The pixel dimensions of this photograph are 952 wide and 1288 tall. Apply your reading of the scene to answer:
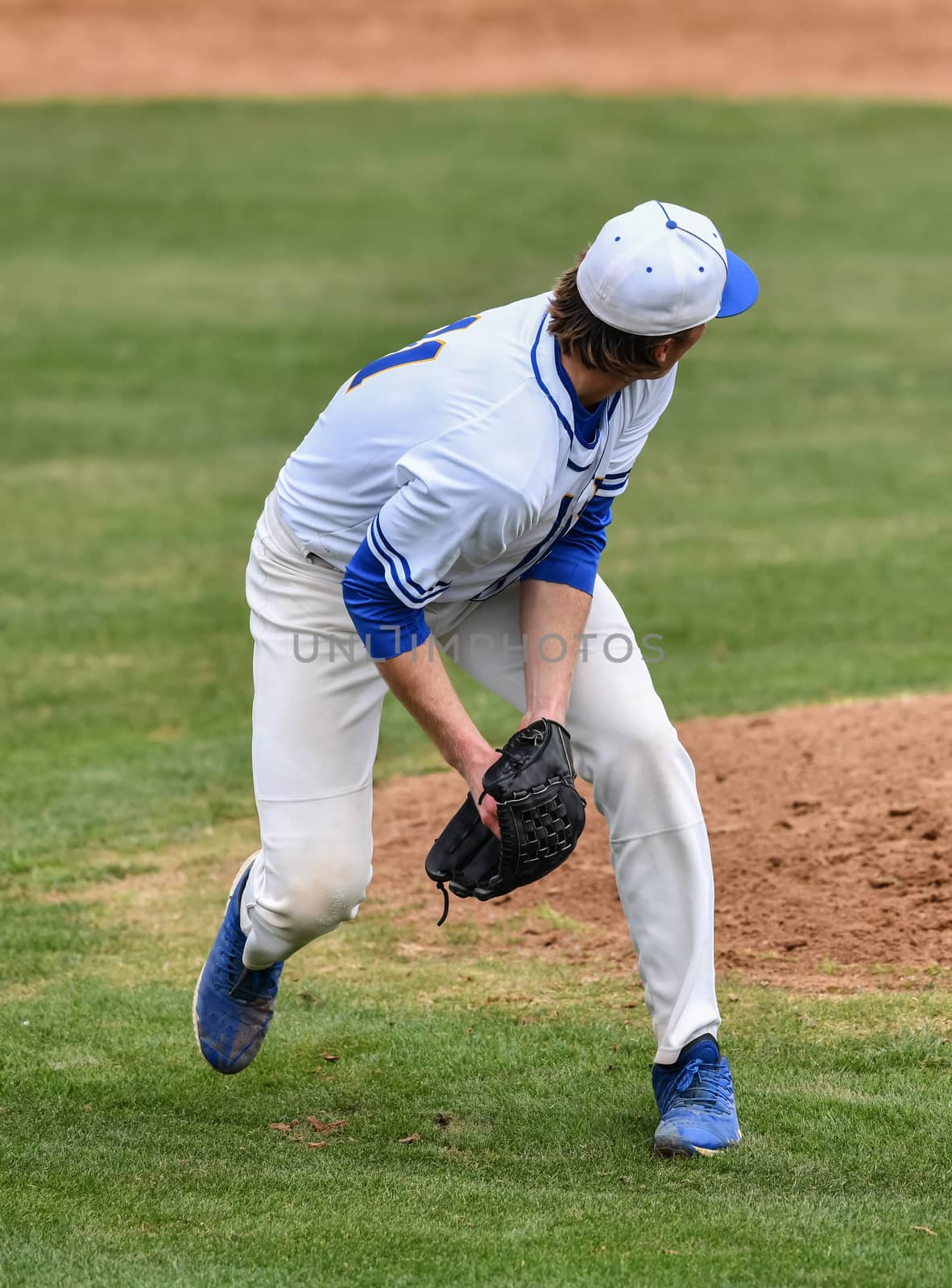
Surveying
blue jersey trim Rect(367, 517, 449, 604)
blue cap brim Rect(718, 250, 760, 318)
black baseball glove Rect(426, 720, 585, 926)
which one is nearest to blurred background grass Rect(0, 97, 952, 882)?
black baseball glove Rect(426, 720, 585, 926)

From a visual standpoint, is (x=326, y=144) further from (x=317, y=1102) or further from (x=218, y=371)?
(x=317, y=1102)

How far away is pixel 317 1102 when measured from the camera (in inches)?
193

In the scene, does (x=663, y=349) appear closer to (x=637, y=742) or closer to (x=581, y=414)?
(x=581, y=414)

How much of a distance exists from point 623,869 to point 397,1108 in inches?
39.4

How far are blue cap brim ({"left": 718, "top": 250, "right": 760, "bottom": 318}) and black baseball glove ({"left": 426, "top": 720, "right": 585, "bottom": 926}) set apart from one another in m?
1.12

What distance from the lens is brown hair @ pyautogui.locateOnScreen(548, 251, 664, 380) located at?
4.03 m

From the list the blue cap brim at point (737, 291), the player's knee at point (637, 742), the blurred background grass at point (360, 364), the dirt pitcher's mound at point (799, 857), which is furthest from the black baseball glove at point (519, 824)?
the blurred background grass at point (360, 364)

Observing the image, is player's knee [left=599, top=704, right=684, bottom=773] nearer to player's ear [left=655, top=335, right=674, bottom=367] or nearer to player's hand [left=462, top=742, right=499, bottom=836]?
player's hand [left=462, top=742, right=499, bottom=836]

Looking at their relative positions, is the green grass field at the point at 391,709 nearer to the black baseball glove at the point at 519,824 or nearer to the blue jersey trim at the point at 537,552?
the black baseball glove at the point at 519,824

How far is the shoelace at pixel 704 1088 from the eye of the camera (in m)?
4.42

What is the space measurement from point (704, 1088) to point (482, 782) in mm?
1037

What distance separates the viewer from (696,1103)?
4.42 m

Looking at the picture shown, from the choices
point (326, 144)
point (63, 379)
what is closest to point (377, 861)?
point (63, 379)

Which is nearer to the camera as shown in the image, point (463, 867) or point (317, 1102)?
point (463, 867)
